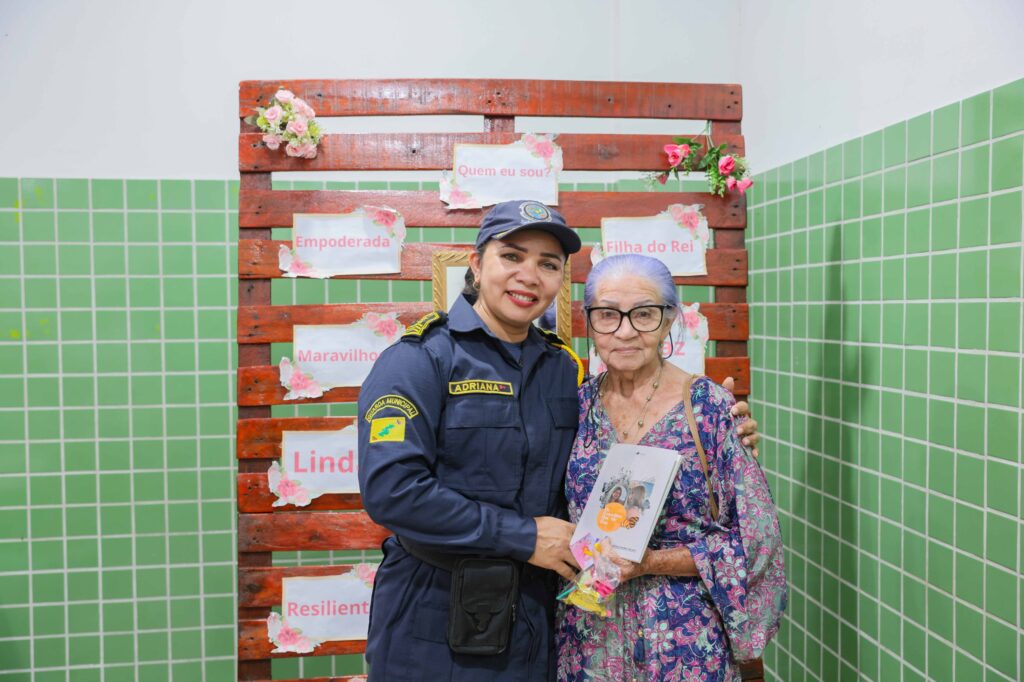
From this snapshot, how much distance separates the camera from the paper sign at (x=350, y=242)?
2.39 metres

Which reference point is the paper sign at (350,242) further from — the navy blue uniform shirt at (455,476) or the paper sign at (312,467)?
the navy blue uniform shirt at (455,476)

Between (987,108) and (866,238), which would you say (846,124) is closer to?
(866,238)

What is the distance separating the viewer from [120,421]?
10.3 feet

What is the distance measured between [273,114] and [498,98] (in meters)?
0.73

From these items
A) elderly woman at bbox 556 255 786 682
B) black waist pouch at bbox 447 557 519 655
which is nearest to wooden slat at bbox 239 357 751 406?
black waist pouch at bbox 447 557 519 655

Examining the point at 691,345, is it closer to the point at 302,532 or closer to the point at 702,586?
the point at 702,586

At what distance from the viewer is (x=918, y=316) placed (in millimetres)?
2023

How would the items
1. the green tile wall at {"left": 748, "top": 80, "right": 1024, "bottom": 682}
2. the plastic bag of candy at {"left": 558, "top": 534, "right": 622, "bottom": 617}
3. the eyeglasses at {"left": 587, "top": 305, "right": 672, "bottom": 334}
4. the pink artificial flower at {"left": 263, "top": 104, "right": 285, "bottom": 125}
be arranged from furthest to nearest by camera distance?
the pink artificial flower at {"left": 263, "top": 104, "right": 285, "bottom": 125} → the green tile wall at {"left": 748, "top": 80, "right": 1024, "bottom": 682} → the eyeglasses at {"left": 587, "top": 305, "right": 672, "bottom": 334} → the plastic bag of candy at {"left": 558, "top": 534, "right": 622, "bottom": 617}

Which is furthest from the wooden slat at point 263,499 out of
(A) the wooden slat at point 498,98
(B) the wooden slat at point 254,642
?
(A) the wooden slat at point 498,98

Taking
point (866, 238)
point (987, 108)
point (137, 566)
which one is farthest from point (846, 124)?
point (137, 566)

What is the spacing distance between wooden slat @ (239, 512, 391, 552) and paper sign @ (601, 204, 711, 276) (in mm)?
1236

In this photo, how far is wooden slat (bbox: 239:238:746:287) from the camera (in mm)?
2377

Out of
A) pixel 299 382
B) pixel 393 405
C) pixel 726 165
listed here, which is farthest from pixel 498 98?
pixel 393 405

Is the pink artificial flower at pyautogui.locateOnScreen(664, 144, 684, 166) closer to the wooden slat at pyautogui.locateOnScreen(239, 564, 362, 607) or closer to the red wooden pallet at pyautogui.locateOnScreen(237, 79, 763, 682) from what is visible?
the red wooden pallet at pyautogui.locateOnScreen(237, 79, 763, 682)
